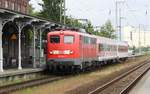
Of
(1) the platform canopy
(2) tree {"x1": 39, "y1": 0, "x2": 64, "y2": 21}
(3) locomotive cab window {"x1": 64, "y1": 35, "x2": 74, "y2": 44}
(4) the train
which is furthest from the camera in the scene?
(2) tree {"x1": 39, "y1": 0, "x2": 64, "y2": 21}

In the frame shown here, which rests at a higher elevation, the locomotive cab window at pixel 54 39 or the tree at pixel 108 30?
the tree at pixel 108 30

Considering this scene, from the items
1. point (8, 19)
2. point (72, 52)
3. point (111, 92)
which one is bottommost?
point (111, 92)

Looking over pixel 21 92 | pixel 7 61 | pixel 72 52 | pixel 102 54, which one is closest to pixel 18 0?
pixel 102 54

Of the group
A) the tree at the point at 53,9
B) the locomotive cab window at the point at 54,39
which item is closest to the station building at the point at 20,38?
the locomotive cab window at the point at 54,39

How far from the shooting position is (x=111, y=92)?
19922 mm

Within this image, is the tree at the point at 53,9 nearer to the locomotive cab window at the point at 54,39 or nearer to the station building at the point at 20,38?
the station building at the point at 20,38

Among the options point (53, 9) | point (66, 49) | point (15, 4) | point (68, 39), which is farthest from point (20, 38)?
point (53, 9)

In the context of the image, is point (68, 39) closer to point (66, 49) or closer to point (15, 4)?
point (66, 49)

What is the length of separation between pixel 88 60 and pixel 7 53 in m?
6.95

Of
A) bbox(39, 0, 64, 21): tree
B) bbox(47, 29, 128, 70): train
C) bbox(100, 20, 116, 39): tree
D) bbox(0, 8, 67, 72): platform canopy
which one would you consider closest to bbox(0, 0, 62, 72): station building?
bbox(0, 8, 67, 72): platform canopy

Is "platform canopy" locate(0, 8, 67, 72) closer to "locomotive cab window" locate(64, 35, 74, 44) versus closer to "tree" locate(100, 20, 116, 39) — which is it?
"locomotive cab window" locate(64, 35, 74, 44)

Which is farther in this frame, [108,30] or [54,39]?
[108,30]

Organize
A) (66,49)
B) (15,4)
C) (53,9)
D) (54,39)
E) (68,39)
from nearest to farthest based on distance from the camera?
(66,49) < (68,39) < (54,39) < (15,4) < (53,9)

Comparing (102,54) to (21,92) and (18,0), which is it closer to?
(21,92)
